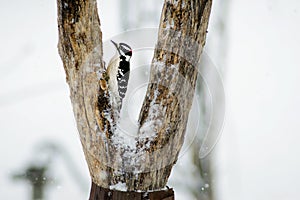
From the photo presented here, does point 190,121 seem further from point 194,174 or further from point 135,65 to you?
point 194,174

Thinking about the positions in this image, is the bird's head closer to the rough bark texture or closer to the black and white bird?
the black and white bird

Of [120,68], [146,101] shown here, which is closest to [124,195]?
[146,101]

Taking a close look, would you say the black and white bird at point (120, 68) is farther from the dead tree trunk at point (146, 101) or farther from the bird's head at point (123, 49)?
the dead tree trunk at point (146, 101)

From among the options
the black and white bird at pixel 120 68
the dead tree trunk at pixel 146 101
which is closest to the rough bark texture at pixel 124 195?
the dead tree trunk at pixel 146 101

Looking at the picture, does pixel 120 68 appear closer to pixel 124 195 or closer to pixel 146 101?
pixel 146 101

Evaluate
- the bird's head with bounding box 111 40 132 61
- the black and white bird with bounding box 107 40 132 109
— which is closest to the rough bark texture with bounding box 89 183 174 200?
the black and white bird with bounding box 107 40 132 109

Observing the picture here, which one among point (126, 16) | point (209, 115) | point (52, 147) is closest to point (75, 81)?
point (209, 115)
